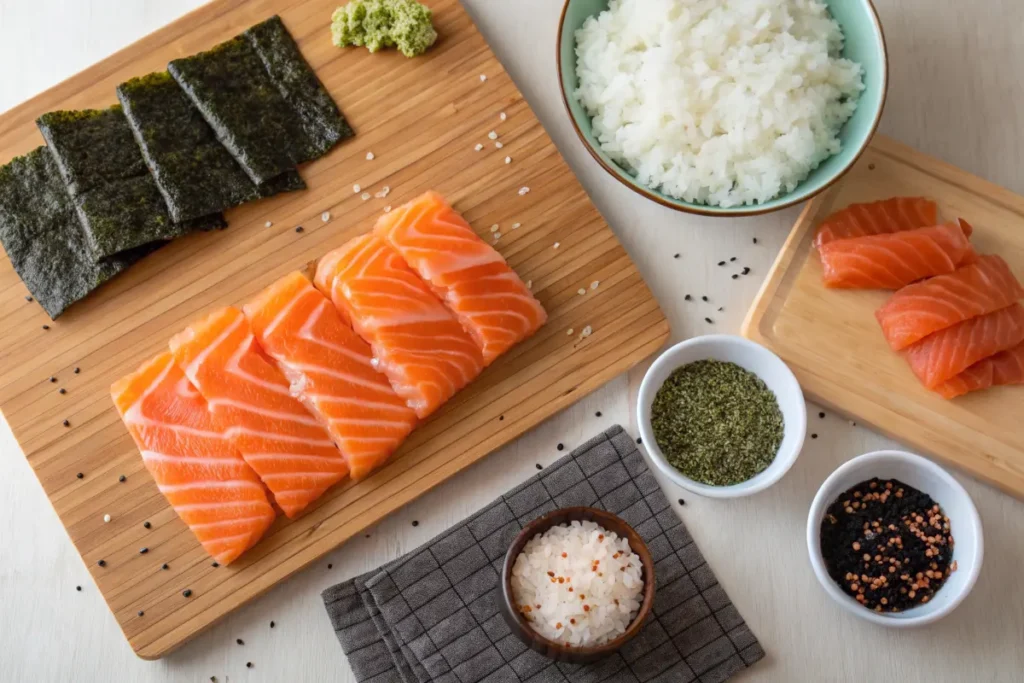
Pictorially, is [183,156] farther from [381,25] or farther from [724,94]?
[724,94]

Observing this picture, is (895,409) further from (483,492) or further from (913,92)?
(483,492)

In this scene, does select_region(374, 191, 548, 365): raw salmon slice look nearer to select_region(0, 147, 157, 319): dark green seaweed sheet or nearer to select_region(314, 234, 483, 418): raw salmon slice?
select_region(314, 234, 483, 418): raw salmon slice

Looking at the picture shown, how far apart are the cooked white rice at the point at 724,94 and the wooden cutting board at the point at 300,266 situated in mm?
358

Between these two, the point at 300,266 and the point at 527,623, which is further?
the point at 300,266

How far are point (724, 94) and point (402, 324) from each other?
1.42 meters

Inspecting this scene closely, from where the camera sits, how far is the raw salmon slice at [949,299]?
3.12 meters

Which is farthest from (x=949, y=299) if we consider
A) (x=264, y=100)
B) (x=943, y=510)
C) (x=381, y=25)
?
(x=264, y=100)

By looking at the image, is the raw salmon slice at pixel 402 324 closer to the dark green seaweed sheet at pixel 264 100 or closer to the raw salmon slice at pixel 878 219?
the dark green seaweed sheet at pixel 264 100

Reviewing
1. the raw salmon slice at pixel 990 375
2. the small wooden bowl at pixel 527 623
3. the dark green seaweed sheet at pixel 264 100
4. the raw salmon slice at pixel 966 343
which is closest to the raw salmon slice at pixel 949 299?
the raw salmon slice at pixel 966 343

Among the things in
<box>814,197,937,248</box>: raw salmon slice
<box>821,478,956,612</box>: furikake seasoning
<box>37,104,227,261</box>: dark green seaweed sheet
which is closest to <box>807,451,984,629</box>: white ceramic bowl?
<box>821,478,956,612</box>: furikake seasoning

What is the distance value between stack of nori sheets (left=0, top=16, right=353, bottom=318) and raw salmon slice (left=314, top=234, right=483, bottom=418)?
460mm

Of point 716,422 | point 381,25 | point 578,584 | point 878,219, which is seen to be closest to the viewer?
point 578,584

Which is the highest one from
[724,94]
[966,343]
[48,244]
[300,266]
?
[48,244]

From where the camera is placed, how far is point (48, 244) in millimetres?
3271
